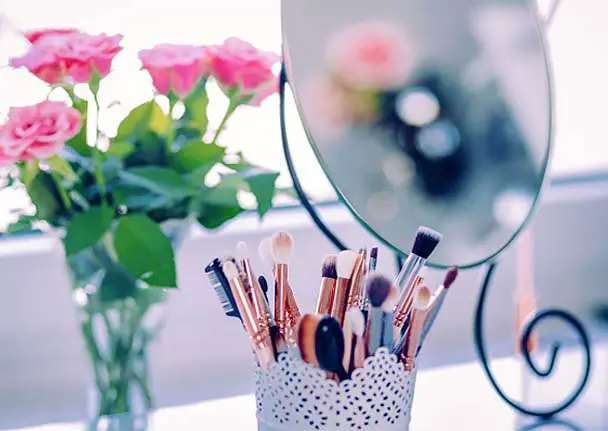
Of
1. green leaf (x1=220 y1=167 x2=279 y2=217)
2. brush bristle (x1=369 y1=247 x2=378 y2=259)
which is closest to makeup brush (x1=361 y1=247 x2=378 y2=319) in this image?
brush bristle (x1=369 y1=247 x2=378 y2=259)

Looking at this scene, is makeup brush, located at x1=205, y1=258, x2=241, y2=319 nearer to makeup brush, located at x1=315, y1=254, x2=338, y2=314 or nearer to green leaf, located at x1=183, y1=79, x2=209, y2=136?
makeup brush, located at x1=315, y1=254, x2=338, y2=314

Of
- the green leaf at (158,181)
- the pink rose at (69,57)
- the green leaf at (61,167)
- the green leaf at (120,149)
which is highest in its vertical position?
the pink rose at (69,57)

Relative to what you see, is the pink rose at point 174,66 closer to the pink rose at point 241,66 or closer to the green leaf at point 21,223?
the pink rose at point 241,66

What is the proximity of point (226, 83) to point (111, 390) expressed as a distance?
9.7 inches

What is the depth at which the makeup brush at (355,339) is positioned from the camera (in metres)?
0.46

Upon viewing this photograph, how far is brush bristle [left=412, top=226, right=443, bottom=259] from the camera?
20.4 inches

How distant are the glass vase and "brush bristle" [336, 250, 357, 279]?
6.5 inches

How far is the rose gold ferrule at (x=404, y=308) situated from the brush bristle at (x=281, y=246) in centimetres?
8

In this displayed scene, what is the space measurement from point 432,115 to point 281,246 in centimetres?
19

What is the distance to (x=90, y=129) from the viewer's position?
2.30ft

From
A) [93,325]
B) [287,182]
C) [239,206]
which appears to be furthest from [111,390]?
[287,182]

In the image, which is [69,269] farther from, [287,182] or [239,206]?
[287,182]

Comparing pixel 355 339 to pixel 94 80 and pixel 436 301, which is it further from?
pixel 94 80

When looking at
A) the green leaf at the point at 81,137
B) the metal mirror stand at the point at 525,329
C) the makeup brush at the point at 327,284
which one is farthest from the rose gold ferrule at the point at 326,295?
the green leaf at the point at 81,137
